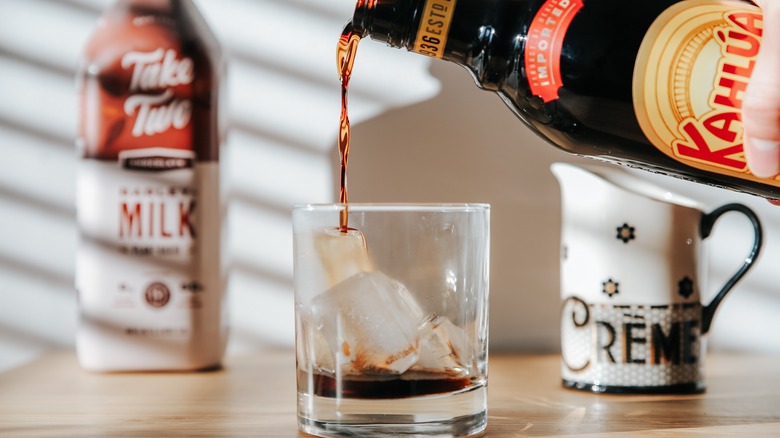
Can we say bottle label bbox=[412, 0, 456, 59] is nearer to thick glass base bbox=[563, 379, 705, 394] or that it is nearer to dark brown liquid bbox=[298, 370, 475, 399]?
dark brown liquid bbox=[298, 370, 475, 399]

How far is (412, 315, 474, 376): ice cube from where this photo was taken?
649 millimetres

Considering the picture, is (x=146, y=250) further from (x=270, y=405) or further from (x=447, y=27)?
(x=447, y=27)

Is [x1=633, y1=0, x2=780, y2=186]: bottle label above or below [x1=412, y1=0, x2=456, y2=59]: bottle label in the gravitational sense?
below

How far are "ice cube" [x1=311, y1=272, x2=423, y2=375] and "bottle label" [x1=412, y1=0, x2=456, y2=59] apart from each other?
189mm

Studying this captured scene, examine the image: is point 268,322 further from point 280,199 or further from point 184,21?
point 184,21

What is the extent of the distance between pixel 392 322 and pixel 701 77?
0.95 feet

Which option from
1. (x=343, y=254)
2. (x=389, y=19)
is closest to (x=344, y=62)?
(x=389, y=19)

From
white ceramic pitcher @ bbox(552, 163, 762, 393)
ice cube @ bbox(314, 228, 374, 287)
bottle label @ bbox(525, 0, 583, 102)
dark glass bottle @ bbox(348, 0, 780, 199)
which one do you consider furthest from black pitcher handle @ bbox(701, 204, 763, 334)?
ice cube @ bbox(314, 228, 374, 287)

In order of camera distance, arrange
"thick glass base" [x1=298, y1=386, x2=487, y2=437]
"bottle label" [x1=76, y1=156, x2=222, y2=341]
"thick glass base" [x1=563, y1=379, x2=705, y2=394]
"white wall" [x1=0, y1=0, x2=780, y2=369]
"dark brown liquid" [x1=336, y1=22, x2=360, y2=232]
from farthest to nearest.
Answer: "white wall" [x1=0, y1=0, x2=780, y2=369], "bottle label" [x1=76, y1=156, x2=222, y2=341], "thick glass base" [x1=563, y1=379, x2=705, y2=394], "dark brown liquid" [x1=336, y1=22, x2=360, y2=232], "thick glass base" [x1=298, y1=386, x2=487, y2=437]

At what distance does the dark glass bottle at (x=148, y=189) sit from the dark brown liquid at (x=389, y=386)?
35 centimetres

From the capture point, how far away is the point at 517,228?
43.1 inches

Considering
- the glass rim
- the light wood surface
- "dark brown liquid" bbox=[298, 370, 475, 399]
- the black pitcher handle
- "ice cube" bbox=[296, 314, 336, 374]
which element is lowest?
the light wood surface

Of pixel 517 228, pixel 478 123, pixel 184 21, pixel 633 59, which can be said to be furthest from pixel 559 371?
pixel 184 21

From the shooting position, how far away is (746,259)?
33.9 inches
